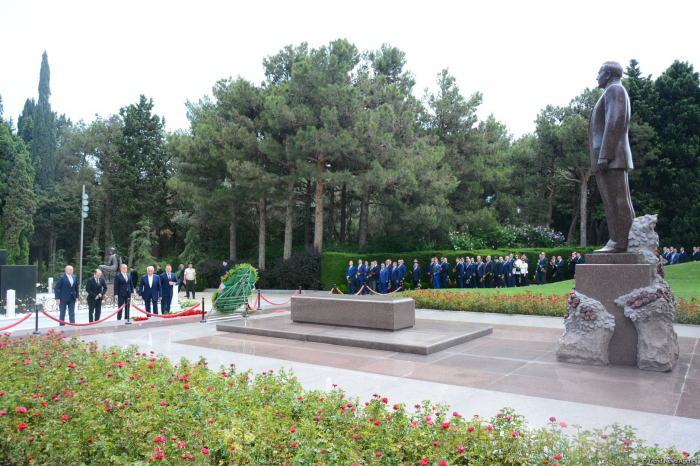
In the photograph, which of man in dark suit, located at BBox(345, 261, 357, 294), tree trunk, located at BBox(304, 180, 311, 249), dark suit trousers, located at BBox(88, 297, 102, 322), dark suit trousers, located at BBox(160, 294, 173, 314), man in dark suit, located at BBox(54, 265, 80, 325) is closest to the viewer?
man in dark suit, located at BBox(54, 265, 80, 325)

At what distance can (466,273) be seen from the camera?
794 inches

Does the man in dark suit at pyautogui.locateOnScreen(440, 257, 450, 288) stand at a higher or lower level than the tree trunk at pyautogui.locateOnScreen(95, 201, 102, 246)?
lower

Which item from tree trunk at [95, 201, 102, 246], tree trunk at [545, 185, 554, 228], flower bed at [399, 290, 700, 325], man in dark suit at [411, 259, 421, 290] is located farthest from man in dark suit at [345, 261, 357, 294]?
tree trunk at [95, 201, 102, 246]

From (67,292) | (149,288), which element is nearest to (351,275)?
(149,288)

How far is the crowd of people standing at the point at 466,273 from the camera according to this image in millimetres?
19625

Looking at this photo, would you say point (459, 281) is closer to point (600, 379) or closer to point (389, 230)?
point (389, 230)

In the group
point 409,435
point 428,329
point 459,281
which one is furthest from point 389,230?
point 409,435

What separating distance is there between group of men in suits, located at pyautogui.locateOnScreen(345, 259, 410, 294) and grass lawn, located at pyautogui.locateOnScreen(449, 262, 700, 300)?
8.03 feet

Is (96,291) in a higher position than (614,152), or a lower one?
lower

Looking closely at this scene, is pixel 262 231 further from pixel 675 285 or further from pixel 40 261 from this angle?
pixel 40 261

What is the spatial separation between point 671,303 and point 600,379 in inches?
67.1

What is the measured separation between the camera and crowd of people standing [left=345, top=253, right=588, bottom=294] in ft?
64.4

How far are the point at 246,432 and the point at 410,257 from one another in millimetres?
19610

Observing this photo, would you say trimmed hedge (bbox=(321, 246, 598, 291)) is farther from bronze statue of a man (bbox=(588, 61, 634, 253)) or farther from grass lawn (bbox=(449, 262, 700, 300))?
bronze statue of a man (bbox=(588, 61, 634, 253))
